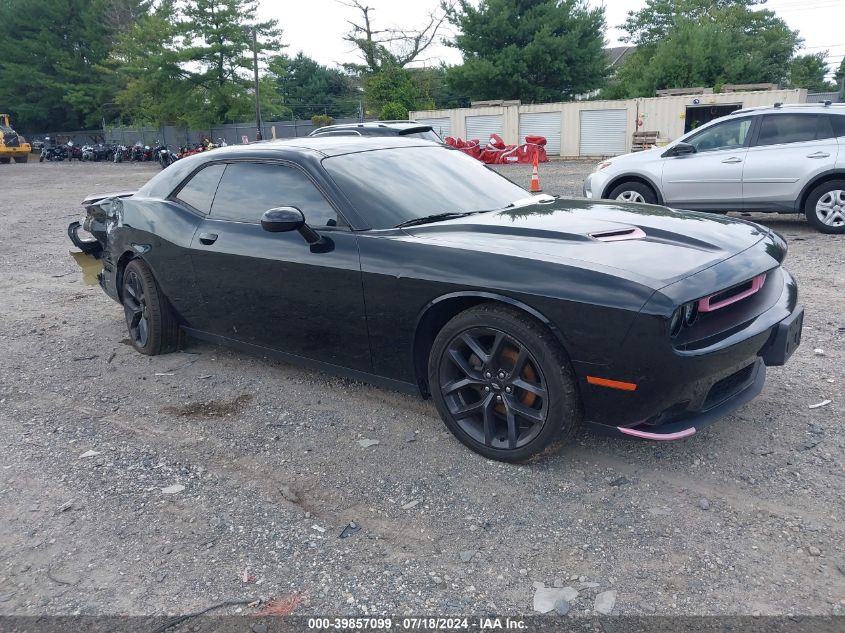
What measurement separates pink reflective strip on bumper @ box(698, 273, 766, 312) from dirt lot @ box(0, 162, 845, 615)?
0.78 m

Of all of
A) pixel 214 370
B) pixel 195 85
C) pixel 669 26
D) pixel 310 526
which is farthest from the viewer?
pixel 669 26

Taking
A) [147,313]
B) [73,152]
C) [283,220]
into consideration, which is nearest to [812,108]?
[283,220]

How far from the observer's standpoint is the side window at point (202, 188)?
15.0 ft

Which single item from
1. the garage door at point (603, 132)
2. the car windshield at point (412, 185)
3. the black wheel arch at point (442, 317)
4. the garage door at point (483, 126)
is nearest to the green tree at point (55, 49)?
the garage door at point (483, 126)

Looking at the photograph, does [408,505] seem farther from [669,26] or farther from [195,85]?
[669,26]

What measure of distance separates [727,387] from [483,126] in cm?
3023

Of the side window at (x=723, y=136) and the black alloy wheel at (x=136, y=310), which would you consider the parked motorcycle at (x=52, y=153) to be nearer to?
the side window at (x=723, y=136)

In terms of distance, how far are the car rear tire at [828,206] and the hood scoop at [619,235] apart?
6.31 m

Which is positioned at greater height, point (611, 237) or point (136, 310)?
point (611, 237)

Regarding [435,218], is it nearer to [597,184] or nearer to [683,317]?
[683,317]

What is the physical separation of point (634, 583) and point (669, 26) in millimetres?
59216

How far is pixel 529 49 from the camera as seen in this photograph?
120 feet

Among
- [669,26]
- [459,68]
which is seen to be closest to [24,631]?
[459,68]

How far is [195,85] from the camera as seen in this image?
43188mm
